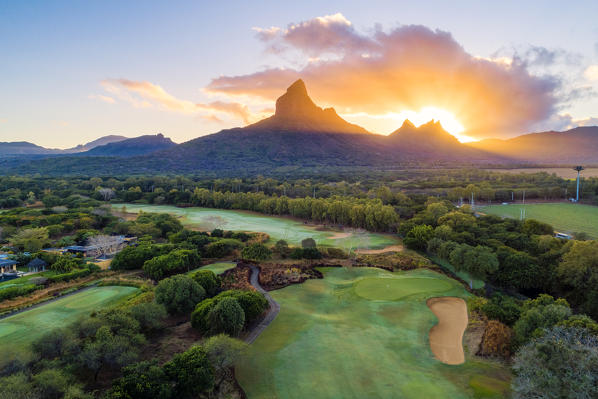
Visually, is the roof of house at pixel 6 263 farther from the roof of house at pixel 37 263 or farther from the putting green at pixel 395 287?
the putting green at pixel 395 287

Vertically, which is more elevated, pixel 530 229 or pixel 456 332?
pixel 530 229

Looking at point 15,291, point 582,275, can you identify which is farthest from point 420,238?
point 15,291

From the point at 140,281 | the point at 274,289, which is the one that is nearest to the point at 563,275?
the point at 274,289

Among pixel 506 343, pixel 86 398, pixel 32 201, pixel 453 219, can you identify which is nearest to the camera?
pixel 86 398

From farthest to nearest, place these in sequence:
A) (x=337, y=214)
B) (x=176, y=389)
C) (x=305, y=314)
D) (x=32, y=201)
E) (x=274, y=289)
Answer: (x=32, y=201)
(x=337, y=214)
(x=274, y=289)
(x=305, y=314)
(x=176, y=389)

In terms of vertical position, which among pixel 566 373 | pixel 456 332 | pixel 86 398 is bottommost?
pixel 456 332

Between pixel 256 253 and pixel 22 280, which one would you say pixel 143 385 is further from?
pixel 22 280

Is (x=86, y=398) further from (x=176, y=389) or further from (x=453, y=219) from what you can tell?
(x=453, y=219)

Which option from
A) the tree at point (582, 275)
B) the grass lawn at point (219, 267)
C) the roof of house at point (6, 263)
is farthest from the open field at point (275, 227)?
the roof of house at point (6, 263)
